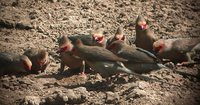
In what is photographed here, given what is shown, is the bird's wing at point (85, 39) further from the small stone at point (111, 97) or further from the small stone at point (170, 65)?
the small stone at point (111, 97)

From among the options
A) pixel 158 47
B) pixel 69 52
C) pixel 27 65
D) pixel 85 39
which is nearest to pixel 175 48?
pixel 158 47

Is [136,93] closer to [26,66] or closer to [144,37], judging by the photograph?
[144,37]

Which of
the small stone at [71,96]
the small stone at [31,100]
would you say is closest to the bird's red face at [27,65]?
the small stone at [31,100]

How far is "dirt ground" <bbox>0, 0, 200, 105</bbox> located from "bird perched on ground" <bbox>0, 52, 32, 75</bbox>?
0.22 m

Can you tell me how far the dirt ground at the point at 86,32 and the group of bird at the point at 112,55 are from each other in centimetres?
21

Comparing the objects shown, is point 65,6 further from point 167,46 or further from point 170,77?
point 170,77

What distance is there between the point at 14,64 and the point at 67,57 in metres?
1.06

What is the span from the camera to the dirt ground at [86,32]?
9039 mm

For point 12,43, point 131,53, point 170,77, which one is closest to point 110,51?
point 131,53

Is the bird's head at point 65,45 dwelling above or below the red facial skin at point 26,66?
above

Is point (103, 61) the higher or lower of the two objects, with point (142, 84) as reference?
higher

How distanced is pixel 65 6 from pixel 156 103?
5701 millimetres

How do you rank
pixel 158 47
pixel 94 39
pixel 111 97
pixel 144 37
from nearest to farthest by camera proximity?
pixel 111 97 < pixel 158 47 < pixel 94 39 < pixel 144 37

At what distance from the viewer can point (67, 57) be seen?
10.4m
